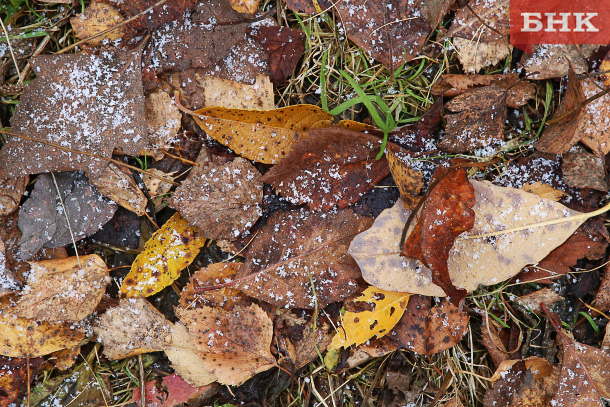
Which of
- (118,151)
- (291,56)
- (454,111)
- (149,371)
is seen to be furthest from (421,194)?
(149,371)

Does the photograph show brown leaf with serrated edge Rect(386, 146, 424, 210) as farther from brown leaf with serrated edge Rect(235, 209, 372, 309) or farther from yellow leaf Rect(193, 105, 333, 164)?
yellow leaf Rect(193, 105, 333, 164)

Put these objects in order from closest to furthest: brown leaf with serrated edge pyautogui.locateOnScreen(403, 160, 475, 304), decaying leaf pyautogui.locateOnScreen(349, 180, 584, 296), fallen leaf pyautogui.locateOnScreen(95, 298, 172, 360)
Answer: brown leaf with serrated edge pyautogui.locateOnScreen(403, 160, 475, 304), decaying leaf pyautogui.locateOnScreen(349, 180, 584, 296), fallen leaf pyautogui.locateOnScreen(95, 298, 172, 360)

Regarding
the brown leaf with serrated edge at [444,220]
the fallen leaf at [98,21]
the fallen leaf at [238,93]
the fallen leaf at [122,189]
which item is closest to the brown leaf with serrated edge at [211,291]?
the fallen leaf at [122,189]

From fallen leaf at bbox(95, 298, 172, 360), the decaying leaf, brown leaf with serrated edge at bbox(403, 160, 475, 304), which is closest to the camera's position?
brown leaf with serrated edge at bbox(403, 160, 475, 304)

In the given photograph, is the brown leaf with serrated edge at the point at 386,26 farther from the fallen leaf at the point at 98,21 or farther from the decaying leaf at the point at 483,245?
the fallen leaf at the point at 98,21

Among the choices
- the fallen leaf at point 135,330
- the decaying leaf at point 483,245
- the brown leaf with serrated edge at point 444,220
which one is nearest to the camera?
the brown leaf with serrated edge at point 444,220

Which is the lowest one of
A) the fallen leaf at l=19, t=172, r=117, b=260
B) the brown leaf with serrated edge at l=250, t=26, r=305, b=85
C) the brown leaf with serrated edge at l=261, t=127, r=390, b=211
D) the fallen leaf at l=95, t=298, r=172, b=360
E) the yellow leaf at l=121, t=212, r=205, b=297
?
the fallen leaf at l=95, t=298, r=172, b=360

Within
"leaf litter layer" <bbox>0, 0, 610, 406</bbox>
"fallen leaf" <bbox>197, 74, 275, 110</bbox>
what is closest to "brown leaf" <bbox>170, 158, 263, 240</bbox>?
"leaf litter layer" <bbox>0, 0, 610, 406</bbox>

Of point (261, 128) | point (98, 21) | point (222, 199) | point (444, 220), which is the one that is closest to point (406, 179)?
point (444, 220)
